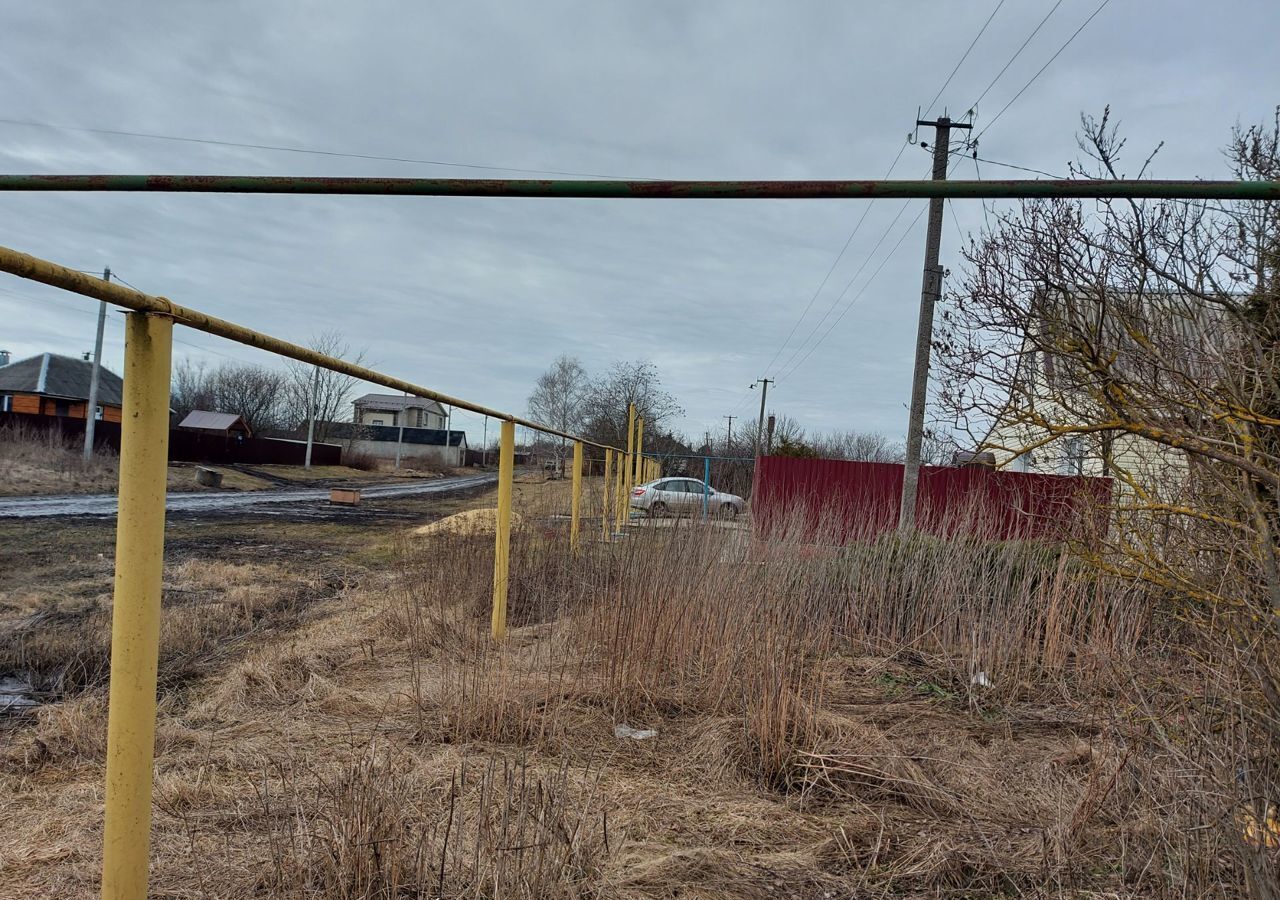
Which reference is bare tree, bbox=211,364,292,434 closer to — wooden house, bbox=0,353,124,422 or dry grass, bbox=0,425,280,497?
dry grass, bbox=0,425,280,497

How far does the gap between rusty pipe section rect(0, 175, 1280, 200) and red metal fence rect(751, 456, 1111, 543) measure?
2.53 meters

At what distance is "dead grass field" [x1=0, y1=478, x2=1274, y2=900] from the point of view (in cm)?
232

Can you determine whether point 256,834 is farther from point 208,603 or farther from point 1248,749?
point 208,603

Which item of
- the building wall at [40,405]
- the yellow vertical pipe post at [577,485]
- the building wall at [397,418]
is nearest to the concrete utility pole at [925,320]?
the yellow vertical pipe post at [577,485]

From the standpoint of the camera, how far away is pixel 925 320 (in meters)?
12.9

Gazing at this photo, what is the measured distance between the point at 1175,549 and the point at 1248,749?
1851 millimetres

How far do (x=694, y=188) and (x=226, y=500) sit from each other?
69.8 feet

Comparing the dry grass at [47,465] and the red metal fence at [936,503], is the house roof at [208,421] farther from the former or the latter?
the red metal fence at [936,503]

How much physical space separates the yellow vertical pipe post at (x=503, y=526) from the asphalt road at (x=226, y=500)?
115 inches

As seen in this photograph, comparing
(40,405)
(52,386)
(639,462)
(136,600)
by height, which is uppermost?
(52,386)

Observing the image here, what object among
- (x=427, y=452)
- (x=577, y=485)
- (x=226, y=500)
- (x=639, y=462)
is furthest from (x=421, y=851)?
(x=226, y=500)

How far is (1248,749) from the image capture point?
2176 mm

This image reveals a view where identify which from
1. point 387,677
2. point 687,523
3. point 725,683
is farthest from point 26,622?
point 725,683

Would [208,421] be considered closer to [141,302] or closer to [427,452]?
[427,452]
